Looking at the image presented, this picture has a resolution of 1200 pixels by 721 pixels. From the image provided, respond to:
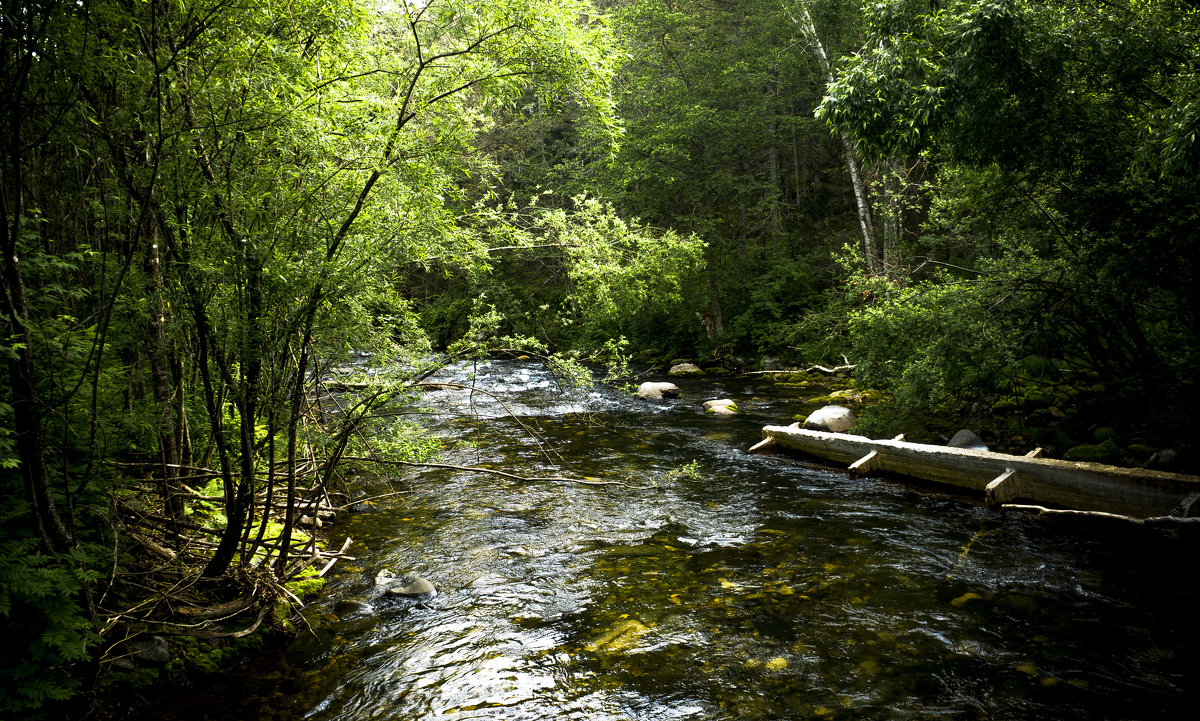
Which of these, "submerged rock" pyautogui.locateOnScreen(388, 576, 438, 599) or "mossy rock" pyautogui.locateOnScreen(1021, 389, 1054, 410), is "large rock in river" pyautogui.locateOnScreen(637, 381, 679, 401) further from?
"submerged rock" pyautogui.locateOnScreen(388, 576, 438, 599)

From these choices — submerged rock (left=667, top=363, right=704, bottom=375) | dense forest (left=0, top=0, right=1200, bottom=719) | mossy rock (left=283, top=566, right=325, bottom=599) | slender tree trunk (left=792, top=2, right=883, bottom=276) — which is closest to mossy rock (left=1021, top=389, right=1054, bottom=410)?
dense forest (left=0, top=0, right=1200, bottom=719)

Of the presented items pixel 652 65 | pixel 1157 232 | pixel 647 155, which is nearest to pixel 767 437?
pixel 1157 232

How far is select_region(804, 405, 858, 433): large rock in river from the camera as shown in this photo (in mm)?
11508

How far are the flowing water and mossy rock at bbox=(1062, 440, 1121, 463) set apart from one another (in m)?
1.79

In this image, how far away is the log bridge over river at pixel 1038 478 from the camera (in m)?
6.21

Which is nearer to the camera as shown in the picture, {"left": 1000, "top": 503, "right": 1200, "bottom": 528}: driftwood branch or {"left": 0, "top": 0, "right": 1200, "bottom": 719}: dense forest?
{"left": 0, "top": 0, "right": 1200, "bottom": 719}: dense forest

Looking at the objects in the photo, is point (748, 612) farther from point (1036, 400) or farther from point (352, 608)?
point (1036, 400)

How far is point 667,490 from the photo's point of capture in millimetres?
9109

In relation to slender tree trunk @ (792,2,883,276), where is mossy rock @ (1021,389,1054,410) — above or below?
below

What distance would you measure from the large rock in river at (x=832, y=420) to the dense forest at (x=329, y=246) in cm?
186

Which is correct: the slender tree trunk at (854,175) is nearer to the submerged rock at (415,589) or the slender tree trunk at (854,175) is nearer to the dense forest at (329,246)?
the dense forest at (329,246)

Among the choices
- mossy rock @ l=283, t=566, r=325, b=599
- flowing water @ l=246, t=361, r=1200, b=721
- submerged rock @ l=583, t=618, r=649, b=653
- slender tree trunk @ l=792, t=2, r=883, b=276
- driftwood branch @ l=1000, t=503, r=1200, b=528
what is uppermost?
slender tree trunk @ l=792, t=2, r=883, b=276

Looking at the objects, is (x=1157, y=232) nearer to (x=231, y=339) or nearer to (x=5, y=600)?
(x=231, y=339)

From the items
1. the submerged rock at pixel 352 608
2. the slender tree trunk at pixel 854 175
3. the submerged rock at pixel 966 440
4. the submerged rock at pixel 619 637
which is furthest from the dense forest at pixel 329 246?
the slender tree trunk at pixel 854 175
